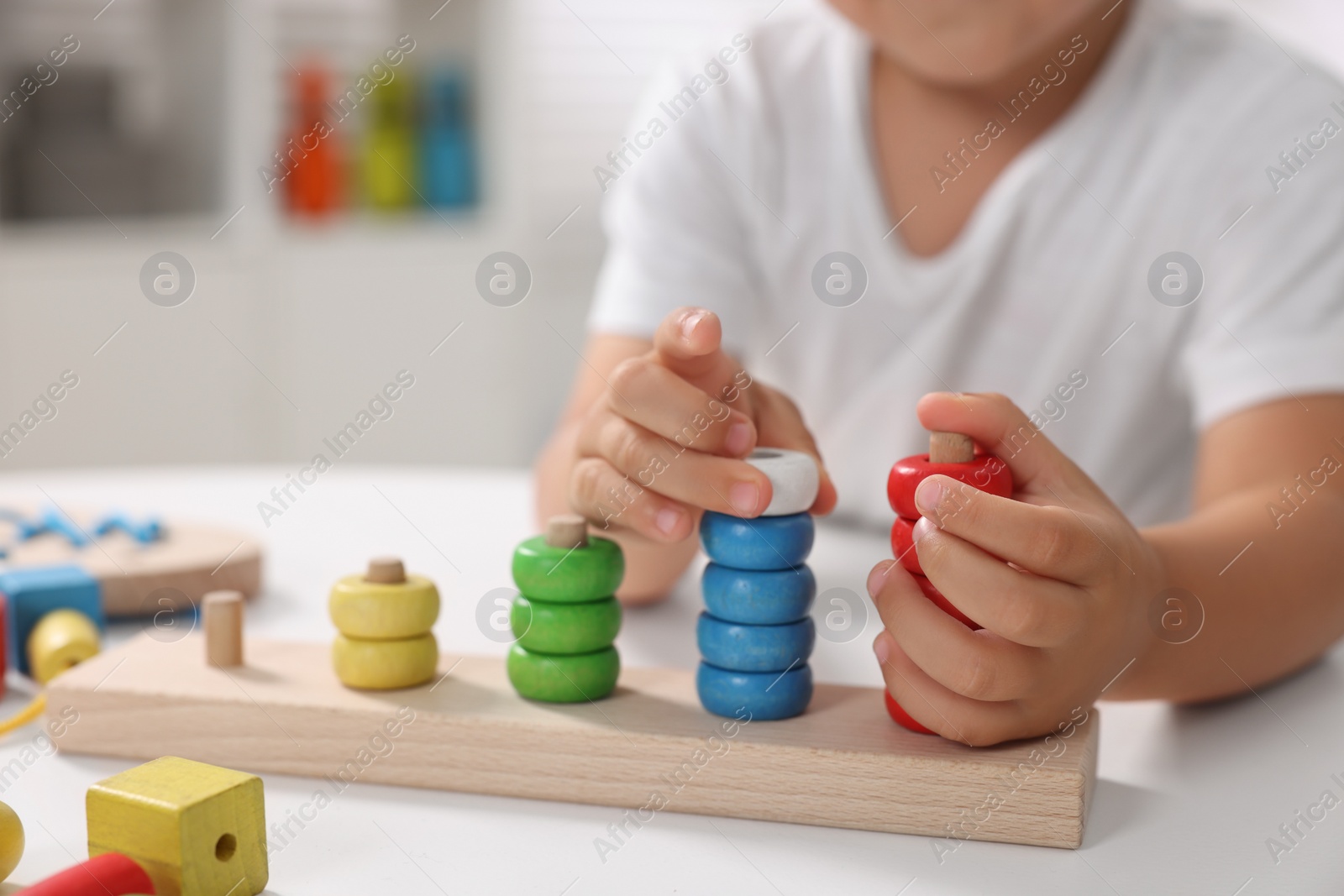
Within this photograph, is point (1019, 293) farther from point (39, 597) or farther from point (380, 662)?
point (39, 597)

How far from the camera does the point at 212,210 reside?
2488 mm

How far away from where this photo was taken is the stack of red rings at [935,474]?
632 millimetres

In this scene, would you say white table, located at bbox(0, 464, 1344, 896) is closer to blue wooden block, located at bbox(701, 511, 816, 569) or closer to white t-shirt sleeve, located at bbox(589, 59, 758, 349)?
blue wooden block, located at bbox(701, 511, 816, 569)

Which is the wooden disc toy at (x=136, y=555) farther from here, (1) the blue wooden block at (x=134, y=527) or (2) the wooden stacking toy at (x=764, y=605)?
(2) the wooden stacking toy at (x=764, y=605)

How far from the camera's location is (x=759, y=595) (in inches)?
26.1

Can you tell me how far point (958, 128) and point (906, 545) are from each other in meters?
0.65

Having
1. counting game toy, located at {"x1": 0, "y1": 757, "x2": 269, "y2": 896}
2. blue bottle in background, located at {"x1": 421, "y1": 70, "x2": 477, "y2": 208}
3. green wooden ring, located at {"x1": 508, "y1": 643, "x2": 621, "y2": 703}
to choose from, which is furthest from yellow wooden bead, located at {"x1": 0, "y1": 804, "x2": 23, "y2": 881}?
blue bottle in background, located at {"x1": 421, "y1": 70, "x2": 477, "y2": 208}

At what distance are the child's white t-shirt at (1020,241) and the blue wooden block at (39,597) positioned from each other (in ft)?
1.67

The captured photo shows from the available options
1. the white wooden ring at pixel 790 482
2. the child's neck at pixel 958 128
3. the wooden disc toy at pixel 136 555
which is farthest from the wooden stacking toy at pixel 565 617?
the child's neck at pixel 958 128

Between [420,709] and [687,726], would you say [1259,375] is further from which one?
[420,709]

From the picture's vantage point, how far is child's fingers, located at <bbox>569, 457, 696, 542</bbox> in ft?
2.30

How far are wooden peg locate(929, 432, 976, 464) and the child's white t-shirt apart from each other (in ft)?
1.44

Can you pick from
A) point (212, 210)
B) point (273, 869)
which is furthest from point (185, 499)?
point (212, 210)

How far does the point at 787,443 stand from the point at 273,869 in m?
0.38
